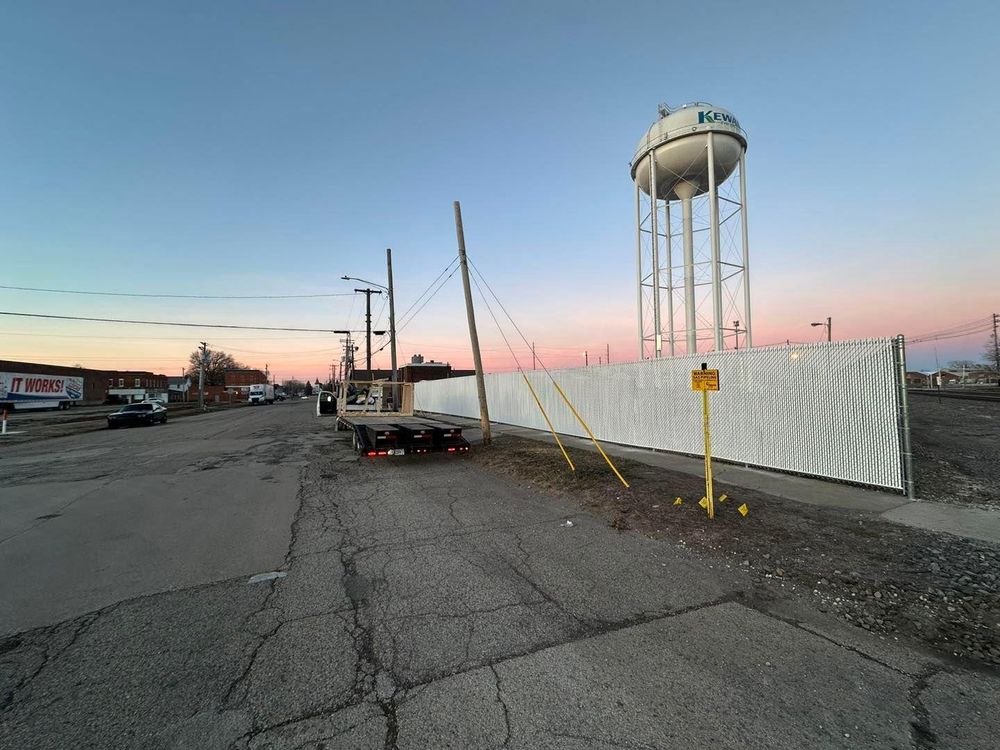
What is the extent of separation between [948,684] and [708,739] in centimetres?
185

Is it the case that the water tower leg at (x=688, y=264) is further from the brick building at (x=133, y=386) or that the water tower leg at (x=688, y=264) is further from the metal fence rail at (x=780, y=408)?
the brick building at (x=133, y=386)

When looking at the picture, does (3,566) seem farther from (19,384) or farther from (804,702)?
(19,384)

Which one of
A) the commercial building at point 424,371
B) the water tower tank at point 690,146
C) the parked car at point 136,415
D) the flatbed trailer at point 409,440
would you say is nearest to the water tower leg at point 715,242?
the water tower tank at point 690,146

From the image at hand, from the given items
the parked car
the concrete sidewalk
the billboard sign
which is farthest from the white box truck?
the concrete sidewalk

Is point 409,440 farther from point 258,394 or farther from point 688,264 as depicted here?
point 258,394

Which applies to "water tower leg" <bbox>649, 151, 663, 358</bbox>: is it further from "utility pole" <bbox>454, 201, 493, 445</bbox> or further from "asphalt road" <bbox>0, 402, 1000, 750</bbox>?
"asphalt road" <bbox>0, 402, 1000, 750</bbox>

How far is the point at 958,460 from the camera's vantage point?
9.38 metres

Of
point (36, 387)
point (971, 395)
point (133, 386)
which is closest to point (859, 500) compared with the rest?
point (971, 395)

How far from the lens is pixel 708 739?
2.45 m

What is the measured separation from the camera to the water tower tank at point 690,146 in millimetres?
18250

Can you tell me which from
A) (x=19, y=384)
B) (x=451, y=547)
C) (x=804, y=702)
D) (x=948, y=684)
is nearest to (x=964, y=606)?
(x=948, y=684)

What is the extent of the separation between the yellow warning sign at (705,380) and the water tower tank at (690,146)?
15.7 meters

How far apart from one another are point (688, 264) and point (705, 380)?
14.5 meters

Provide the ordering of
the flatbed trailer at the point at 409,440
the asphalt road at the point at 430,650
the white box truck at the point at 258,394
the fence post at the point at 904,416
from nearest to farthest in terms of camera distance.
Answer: the asphalt road at the point at 430,650 < the fence post at the point at 904,416 < the flatbed trailer at the point at 409,440 < the white box truck at the point at 258,394
